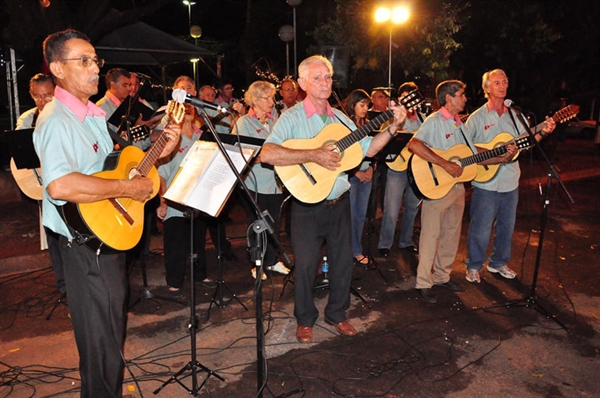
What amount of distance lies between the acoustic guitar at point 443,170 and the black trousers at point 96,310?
3.47 meters

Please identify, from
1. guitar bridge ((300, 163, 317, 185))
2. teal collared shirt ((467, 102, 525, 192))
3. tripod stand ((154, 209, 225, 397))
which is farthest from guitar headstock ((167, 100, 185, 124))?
teal collared shirt ((467, 102, 525, 192))

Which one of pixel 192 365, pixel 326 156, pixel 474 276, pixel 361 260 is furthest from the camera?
pixel 361 260

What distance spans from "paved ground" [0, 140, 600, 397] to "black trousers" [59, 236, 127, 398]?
29.2 inches

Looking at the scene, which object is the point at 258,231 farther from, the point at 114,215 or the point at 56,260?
the point at 56,260

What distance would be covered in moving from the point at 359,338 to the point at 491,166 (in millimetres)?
2681

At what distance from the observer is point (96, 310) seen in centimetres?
317

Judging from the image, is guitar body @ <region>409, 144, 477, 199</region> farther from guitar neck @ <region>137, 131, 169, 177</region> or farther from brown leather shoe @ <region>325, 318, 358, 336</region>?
guitar neck @ <region>137, 131, 169, 177</region>

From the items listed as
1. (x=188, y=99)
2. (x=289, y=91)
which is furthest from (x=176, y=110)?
(x=289, y=91)

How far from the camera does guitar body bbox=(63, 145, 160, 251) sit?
9.91 ft

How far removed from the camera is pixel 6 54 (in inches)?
359

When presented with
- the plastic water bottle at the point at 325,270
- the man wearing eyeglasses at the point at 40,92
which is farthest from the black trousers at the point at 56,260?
the plastic water bottle at the point at 325,270

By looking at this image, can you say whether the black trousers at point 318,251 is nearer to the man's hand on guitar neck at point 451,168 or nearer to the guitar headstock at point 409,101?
the guitar headstock at point 409,101

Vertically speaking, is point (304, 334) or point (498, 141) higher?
point (498, 141)

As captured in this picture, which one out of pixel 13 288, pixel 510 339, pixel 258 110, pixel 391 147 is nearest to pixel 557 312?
pixel 510 339
